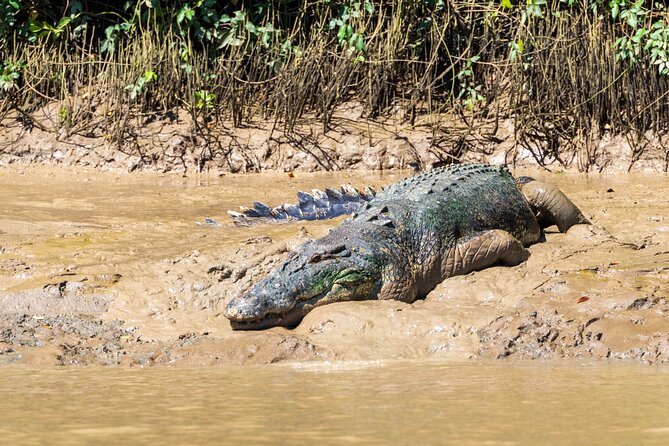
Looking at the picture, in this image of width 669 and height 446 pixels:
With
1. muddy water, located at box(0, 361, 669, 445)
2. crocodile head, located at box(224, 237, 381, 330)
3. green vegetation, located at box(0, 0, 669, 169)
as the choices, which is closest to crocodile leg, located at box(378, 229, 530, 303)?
crocodile head, located at box(224, 237, 381, 330)

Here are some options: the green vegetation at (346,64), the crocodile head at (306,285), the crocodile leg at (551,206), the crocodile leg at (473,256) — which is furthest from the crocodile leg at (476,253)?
the green vegetation at (346,64)

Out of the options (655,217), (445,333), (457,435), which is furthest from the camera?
(655,217)

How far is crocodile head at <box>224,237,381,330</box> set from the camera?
491 centimetres

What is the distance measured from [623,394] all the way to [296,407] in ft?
3.88

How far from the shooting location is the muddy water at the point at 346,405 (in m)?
2.78

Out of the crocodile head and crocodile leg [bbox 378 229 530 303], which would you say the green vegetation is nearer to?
crocodile leg [bbox 378 229 530 303]

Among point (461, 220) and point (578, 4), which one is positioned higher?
→ point (578, 4)

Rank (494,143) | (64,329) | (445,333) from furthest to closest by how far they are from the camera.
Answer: (494,143) < (64,329) < (445,333)

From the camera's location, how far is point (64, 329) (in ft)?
16.4

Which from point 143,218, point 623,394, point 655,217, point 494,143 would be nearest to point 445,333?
point 623,394

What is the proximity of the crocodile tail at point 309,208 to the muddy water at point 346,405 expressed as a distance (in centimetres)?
297

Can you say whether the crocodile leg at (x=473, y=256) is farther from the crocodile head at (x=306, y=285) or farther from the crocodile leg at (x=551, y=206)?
the crocodile leg at (x=551, y=206)

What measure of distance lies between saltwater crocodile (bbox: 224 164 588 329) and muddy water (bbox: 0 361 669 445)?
0.90m

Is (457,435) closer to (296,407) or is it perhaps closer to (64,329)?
(296,407)
